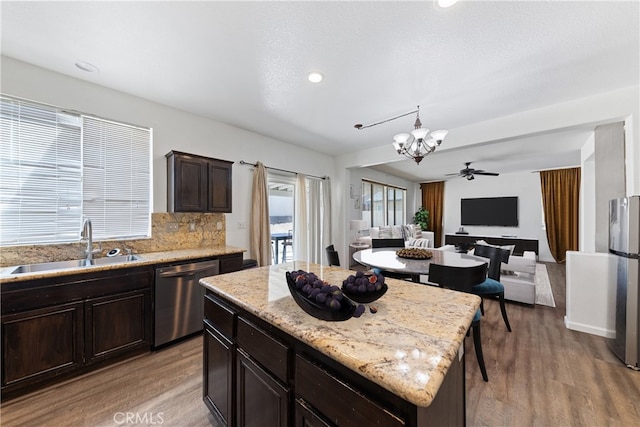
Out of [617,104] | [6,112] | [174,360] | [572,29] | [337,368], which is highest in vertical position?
[572,29]

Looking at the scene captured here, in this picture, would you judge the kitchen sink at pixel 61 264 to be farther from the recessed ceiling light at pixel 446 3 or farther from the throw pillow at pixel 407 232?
the throw pillow at pixel 407 232

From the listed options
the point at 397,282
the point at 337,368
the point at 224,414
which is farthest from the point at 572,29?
the point at 224,414

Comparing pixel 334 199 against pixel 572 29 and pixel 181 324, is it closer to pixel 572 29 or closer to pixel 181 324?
pixel 181 324

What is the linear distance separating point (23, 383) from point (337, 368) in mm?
2521

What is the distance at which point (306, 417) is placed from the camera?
93 cm

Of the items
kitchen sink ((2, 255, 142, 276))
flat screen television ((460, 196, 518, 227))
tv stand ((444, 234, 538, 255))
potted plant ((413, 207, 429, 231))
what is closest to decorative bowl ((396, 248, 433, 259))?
kitchen sink ((2, 255, 142, 276))

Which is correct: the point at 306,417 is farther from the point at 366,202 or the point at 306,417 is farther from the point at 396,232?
the point at 396,232

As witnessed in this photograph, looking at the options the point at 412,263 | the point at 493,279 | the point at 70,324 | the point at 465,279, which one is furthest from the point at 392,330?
the point at 493,279

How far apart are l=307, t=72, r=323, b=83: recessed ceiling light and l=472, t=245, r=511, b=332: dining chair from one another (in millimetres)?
2620

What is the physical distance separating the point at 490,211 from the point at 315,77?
26.1 feet

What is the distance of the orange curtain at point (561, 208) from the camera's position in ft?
21.4

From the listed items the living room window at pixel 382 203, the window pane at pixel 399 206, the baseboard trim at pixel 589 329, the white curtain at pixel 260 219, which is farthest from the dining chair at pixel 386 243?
the window pane at pixel 399 206

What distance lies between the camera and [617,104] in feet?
8.59

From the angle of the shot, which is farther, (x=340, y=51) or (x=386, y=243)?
(x=386, y=243)
